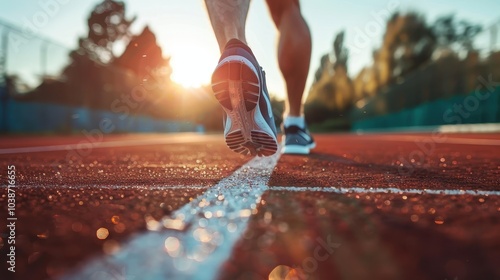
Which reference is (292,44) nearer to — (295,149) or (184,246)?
(295,149)

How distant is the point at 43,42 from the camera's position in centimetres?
1453

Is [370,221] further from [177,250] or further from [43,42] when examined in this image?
[43,42]

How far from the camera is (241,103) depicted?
5.75ft

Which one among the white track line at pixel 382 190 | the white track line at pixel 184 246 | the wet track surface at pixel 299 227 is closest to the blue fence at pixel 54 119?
the wet track surface at pixel 299 227

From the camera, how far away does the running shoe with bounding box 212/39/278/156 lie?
1693 millimetres

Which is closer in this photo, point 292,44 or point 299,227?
point 299,227

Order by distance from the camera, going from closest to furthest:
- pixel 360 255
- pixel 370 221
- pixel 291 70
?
pixel 360 255 → pixel 370 221 → pixel 291 70

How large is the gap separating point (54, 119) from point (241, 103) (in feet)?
53.0

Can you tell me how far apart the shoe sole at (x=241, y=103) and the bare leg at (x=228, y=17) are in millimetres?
214

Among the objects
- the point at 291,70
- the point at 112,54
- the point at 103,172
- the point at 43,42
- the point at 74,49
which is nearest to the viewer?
the point at 103,172

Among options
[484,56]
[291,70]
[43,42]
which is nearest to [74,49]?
[43,42]

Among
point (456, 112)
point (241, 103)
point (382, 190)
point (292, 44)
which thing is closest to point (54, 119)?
point (456, 112)

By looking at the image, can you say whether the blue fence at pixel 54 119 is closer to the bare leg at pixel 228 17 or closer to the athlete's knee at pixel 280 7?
the athlete's knee at pixel 280 7

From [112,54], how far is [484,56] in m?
28.6
